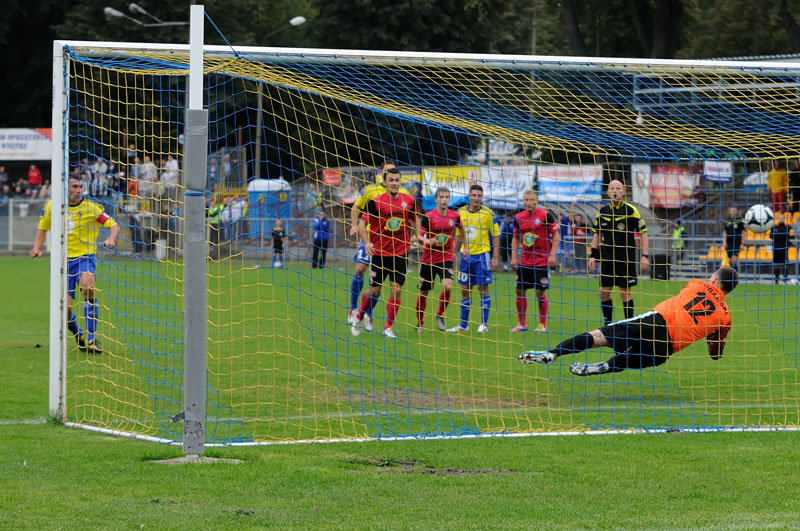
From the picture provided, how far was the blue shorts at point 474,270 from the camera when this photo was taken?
1354cm

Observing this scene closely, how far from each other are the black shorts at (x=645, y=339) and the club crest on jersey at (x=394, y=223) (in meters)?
4.16

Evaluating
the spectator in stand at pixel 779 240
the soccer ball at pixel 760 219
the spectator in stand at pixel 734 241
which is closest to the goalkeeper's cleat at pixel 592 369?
the soccer ball at pixel 760 219

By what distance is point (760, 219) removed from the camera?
1602cm

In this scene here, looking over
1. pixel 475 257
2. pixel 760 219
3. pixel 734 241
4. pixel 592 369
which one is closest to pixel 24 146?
pixel 734 241

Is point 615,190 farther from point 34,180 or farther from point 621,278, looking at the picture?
point 34,180

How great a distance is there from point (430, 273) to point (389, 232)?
3.16 feet

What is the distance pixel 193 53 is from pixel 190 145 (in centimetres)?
51

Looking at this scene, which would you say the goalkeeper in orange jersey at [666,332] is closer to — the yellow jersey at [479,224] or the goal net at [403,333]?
the goal net at [403,333]

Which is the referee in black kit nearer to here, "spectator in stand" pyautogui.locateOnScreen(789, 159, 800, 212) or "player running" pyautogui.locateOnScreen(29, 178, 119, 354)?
"spectator in stand" pyautogui.locateOnScreen(789, 159, 800, 212)

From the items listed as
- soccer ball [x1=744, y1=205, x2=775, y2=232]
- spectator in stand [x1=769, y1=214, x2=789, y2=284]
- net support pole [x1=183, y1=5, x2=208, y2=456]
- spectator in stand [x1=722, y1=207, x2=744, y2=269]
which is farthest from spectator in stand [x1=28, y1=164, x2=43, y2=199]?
net support pole [x1=183, y1=5, x2=208, y2=456]

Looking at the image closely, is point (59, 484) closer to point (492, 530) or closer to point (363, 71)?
point (492, 530)

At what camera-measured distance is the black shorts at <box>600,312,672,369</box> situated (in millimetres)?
8367

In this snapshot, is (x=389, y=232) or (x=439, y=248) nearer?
(x=389, y=232)

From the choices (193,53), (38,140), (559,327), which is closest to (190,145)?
(193,53)
